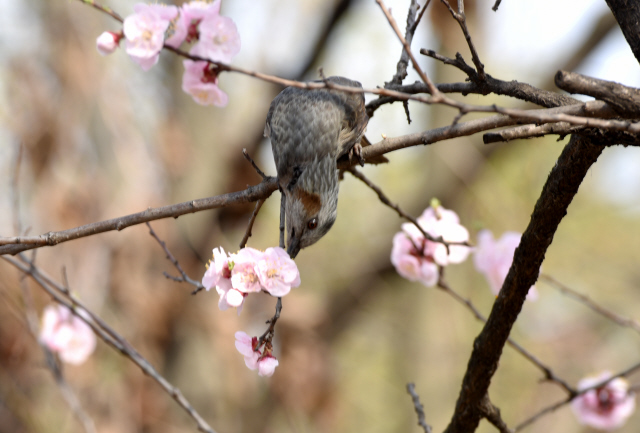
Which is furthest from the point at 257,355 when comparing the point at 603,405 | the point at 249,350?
the point at 603,405

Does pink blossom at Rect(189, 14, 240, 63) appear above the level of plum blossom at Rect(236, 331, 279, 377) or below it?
above

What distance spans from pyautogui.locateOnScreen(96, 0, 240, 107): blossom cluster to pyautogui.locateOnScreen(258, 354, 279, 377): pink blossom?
0.89 metres

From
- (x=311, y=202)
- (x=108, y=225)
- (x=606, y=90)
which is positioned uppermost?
(x=311, y=202)

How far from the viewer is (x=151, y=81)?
26.9 feet

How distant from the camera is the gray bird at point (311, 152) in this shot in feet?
7.61

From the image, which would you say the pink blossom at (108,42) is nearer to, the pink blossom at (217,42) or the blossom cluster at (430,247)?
the pink blossom at (217,42)

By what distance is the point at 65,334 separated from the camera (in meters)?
4.06

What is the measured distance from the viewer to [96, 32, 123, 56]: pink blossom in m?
1.59

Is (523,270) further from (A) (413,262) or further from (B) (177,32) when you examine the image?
(B) (177,32)

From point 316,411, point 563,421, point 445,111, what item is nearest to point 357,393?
point 563,421

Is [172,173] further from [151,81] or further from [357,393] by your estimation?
[357,393]

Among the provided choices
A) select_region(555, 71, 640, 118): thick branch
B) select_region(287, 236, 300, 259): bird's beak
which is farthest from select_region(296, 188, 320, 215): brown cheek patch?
select_region(555, 71, 640, 118): thick branch

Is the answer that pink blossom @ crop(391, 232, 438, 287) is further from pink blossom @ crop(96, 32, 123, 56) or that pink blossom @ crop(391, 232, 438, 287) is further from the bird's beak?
pink blossom @ crop(96, 32, 123, 56)

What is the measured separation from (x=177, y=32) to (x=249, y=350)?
3.23ft
